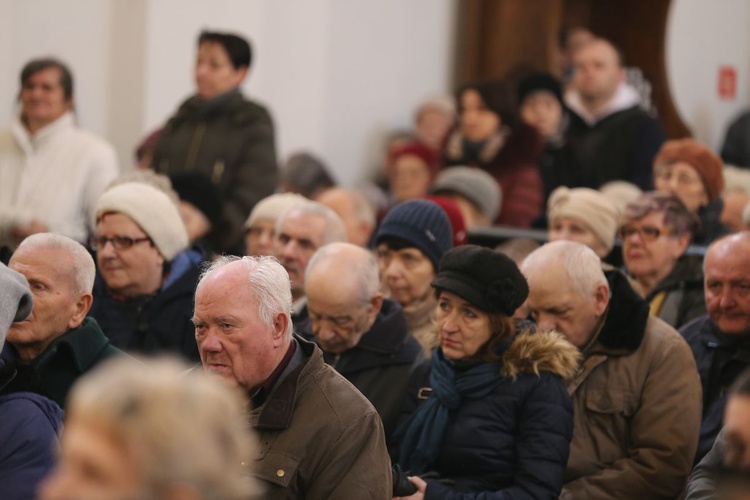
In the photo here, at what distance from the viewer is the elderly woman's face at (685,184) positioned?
5777 millimetres

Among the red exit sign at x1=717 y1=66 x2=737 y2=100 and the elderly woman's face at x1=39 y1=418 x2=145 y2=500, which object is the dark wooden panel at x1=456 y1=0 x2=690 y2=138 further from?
the elderly woman's face at x1=39 y1=418 x2=145 y2=500

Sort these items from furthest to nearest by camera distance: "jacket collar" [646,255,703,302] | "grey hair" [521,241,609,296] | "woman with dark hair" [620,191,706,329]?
"woman with dark hair" [620,191,706,329], "jacket collar" [646,255,703,302], "grey hair" [521,241,609,296]

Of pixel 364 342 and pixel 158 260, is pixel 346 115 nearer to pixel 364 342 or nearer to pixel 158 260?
pixel 158 260

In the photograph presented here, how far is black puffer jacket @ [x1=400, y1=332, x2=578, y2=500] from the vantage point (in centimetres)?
349

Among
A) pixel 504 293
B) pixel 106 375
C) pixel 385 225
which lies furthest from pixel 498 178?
pixel 106 375

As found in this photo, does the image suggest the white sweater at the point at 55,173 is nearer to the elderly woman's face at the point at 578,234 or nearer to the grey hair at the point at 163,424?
the elderly woman's face at the point at 578,234

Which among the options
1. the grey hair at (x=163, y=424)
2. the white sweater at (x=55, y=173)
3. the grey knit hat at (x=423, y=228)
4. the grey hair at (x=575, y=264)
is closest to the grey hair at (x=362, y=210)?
the white sweater at (x=55, y=173)

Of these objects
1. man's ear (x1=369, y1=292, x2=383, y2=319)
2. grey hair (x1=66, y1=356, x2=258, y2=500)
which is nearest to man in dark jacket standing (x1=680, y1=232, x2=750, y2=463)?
man's ear (x1=369, y1=292, x2=383, y2=319)

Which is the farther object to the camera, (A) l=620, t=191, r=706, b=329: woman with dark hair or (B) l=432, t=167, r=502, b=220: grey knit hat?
(B) l=432, t=167, r=502, b=220: grey knit hat

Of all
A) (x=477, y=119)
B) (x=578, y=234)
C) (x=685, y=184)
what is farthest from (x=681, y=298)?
(x=477, y=119)

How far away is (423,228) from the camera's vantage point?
4680 mm

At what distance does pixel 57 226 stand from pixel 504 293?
2913 millimetres

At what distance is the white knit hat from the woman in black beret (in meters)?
1.32

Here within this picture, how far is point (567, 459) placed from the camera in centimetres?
355
